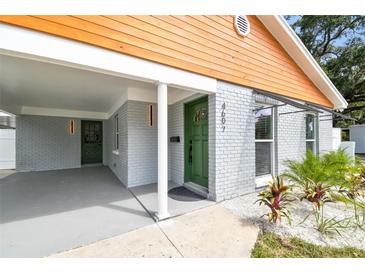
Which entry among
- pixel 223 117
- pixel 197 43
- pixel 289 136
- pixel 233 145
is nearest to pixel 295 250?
pixel 233 145

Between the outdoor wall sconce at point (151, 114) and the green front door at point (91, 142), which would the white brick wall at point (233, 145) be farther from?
the green front door at point (91, 142)

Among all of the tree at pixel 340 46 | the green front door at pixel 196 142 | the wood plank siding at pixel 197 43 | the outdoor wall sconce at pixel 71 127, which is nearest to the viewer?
the wood plank siding at pixel 197 43

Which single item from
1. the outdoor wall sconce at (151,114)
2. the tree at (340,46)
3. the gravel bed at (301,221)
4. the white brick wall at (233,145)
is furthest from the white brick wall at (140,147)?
the tree at (340,46)

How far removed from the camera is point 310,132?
263 inches

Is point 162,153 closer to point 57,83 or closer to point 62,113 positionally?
point 57,83

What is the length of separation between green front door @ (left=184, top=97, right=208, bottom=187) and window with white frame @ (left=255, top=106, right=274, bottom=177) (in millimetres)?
1481

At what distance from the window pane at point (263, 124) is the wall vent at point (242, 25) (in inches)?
81.4

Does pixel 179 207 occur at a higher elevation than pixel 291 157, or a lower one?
lower

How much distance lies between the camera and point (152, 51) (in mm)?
3145

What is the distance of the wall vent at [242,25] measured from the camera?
4.44m
